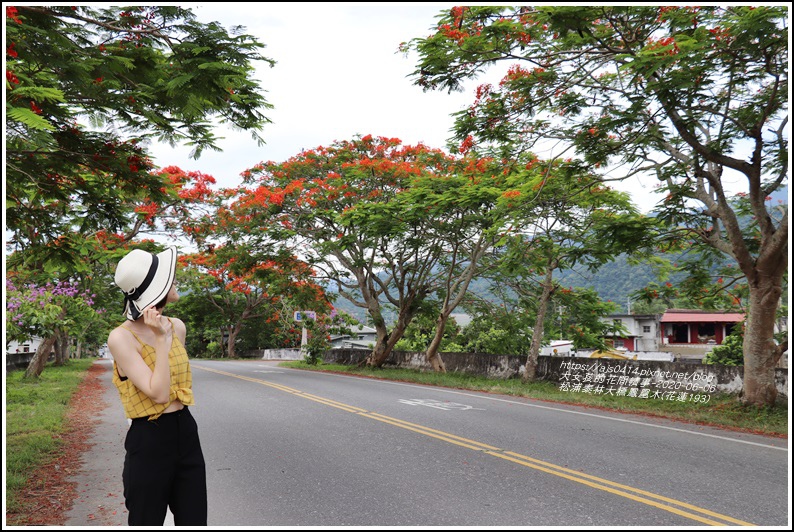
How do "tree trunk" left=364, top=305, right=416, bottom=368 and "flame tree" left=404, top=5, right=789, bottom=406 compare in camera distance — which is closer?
"flame tree" left=404, top=5, right=789, bottom=406

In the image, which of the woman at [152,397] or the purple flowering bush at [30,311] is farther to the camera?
the purple flowering bush at [30,311]

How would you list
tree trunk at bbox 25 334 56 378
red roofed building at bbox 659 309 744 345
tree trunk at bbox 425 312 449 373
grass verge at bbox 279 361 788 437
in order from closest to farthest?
grass verge at bbox 279 361 788 437 → tree trunk at bbox 25 334 56 378 → tree trunk at bbox 425 312 449 373 → red roofed building at bbox 659 309 744 345

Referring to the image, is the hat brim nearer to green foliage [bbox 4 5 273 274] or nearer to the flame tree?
green foliage [bbox 4 5 273 274]

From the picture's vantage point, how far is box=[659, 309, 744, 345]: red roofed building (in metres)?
48.8

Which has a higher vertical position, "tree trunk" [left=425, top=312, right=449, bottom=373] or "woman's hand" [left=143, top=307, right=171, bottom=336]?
"woman's hand" [left=143, top=307, right=171, bottom=336]

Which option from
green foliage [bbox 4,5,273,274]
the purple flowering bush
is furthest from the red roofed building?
green foliage [bbox 4,5,273,274]

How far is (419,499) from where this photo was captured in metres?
5.63

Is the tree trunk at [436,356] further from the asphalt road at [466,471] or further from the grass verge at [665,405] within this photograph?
the asphalt road at [466,471]

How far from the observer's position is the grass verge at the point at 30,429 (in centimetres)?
661

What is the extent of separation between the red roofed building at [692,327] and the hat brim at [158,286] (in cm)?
5135

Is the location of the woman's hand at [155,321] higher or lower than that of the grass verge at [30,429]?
higher

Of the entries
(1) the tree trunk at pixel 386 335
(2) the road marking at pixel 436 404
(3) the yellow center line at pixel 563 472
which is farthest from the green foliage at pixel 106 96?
(1) the tree trunk at pixel 386 335

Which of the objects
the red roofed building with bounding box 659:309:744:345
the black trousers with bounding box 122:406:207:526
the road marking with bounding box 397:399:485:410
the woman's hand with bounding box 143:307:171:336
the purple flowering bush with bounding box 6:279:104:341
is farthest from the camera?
the red roofed building with bounding box 659:309:744:345

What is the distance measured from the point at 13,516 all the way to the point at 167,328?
141 inches
